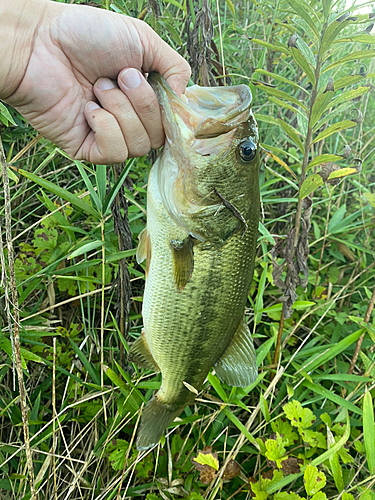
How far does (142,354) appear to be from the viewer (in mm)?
1553

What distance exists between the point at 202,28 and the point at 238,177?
0.78 metres

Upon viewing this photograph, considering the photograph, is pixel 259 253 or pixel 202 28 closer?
pixel 202 28

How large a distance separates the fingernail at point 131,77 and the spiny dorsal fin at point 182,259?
0.58 metres

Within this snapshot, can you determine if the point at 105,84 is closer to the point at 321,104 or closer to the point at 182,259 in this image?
the point at 182,259

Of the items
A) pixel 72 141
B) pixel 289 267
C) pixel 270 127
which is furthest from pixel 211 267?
pixel 270 127

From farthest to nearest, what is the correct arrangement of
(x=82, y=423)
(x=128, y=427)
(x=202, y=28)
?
(x=82, y=423)
(x=128, y=427)
(x=202, y=28)

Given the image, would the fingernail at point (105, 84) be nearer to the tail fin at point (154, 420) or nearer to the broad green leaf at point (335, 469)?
the tail fin at point (154, 420)

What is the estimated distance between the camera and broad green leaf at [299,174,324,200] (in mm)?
Answer: 1538

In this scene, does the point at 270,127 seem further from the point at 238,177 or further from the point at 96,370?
the point at 96,370

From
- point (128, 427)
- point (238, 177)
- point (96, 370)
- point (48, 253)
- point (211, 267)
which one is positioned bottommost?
point (128, 427)

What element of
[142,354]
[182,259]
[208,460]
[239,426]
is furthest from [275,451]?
[182,259]

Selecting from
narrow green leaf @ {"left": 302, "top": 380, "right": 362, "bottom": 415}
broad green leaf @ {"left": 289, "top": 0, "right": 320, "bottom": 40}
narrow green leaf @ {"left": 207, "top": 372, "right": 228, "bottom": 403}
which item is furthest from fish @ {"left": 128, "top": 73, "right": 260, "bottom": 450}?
narrow green leaf @ {"left": 302, "top": 380, "right": 362, "bottom": 415}

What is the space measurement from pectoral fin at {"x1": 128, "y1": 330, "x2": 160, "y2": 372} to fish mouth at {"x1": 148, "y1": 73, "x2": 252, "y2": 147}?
0.85m

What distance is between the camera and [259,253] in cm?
269
